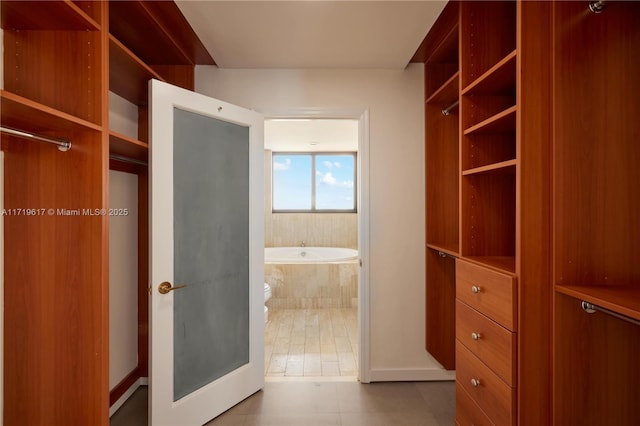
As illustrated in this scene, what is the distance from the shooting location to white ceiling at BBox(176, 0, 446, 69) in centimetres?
178

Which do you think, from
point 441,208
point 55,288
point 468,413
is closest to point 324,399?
point 468,413

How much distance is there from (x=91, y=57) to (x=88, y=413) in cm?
151

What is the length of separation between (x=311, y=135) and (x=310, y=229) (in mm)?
1647

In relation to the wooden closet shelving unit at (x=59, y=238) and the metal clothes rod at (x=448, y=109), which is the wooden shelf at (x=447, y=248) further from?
the wooden closet shelving unit at (x=59, y=238)

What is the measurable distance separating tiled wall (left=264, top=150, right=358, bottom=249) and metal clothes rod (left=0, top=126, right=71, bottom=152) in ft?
13.7

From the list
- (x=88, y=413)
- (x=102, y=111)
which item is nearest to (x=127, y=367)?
(x=88, y=413)

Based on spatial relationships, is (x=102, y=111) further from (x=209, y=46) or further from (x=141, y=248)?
(x=141, y=248)

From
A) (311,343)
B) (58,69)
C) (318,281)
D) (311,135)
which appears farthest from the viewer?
(311,135)

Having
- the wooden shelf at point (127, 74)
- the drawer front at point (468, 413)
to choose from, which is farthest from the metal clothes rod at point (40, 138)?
the drawer front at point (468, 413)

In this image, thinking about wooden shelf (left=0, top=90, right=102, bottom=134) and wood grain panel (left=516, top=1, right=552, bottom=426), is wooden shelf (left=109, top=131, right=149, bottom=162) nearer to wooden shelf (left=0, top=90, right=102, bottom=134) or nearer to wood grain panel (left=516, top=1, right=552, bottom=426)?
wooden shelf (left=0, top=90, right=102, bottom=134)

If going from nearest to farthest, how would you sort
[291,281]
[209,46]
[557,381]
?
[557,381]
[209,46]
[291,281]

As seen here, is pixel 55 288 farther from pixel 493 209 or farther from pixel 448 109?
pixel 448 109

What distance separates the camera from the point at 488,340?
152 cm

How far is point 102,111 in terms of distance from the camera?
1468 millimetres
